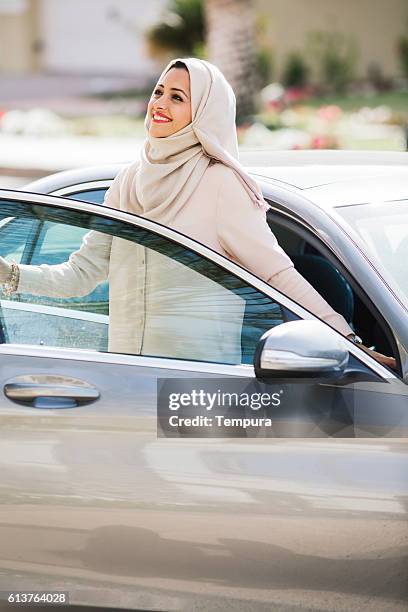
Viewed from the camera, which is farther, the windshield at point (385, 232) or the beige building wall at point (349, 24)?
the beige building wall at point (349, 24)

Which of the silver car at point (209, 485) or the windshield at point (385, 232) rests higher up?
the windshield at point (385, 232)

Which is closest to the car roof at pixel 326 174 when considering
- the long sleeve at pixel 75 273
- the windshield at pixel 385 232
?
the windshield at pixel 385 232

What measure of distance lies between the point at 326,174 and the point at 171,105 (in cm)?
51

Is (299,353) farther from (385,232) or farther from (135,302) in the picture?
(385,232)

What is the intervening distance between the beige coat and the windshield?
192 mm

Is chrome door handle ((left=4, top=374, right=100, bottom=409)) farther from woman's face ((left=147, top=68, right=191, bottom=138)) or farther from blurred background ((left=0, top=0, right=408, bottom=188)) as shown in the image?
blurred background ((left=0, top=0, right=408, bottom=188))

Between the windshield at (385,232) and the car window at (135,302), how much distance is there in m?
0.49

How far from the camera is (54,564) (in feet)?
8.18

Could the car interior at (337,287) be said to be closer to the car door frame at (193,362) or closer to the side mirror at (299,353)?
the car door frame at (193,362)

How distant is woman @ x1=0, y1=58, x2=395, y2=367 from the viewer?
9.00 feet

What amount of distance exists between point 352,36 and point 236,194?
2637 centimetres

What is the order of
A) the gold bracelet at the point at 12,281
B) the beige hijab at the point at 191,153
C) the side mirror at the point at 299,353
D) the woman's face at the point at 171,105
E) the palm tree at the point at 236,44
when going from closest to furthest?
the side mirror at the point at 299,353
the gold bracelet at the point at 12,281
the beige hijab at the point at 191,153
the woman's face at the point at 171,105
the palm tree at the point at 236,44

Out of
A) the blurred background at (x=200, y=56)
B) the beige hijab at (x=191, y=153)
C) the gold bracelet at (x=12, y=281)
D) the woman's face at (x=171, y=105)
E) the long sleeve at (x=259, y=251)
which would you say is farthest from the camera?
the blurred background at (x=200, y=56)

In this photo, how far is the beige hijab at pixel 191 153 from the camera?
125 inches
